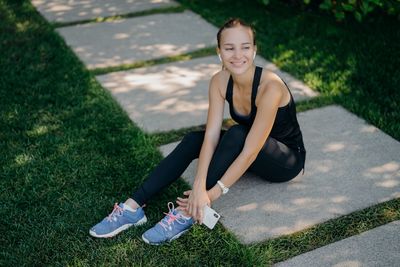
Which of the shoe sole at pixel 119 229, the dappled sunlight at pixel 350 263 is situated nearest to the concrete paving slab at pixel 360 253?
the dappled sunlight at pixel 350 263

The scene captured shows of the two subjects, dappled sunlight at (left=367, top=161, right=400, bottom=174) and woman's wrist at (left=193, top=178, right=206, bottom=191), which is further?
dappled sunlight at (left=367, top=161, right=400, bottom=174)

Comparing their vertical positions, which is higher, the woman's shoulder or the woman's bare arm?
the woman's shoulder

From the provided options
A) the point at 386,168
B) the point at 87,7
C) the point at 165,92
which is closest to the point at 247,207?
the point at 386,168

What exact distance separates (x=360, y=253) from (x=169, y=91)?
2263mm

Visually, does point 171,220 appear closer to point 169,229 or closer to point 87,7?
point 169,229

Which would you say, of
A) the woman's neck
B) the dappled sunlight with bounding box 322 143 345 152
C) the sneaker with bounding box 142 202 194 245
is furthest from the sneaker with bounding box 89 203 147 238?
the dappled sunlight with bounding box 322 143 345 152

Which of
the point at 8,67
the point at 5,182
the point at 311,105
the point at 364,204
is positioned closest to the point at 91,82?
the point at 8,67

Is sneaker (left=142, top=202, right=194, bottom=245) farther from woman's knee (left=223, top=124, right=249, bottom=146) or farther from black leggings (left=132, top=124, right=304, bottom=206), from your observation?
woman's knee (left=223, top=124, right=249, bottom=146)

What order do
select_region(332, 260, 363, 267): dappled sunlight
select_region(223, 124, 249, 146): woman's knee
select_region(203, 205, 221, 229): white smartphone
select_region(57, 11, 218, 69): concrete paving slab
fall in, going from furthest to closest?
select_region(57, 11, 218, 69): concrete paving slab, select_region(223, 124, 249, 146): woman's knee, select_region(203, 205, 221, 229): white smartphone, select_region(332, 260, 363, 267): dappled sunlight

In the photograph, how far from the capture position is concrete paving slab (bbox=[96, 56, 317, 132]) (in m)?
4.10

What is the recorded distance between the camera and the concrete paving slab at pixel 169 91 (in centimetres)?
410

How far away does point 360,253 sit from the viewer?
2750 millimetres

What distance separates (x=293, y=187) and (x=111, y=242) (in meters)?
1.13

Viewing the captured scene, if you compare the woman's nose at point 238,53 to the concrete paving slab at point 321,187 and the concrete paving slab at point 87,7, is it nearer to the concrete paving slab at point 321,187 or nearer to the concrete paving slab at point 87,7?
the concrete paving slab at point 321,187
